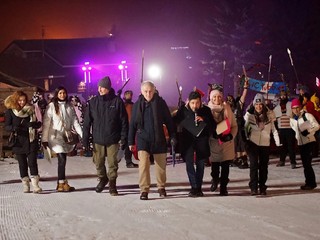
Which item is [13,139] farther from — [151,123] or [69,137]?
[151,123]

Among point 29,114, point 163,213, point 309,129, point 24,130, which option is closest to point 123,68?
point 29,114

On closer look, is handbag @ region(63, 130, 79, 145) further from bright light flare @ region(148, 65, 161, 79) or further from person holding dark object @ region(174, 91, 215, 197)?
bright light flare @ region(148, 65, 161, 79)

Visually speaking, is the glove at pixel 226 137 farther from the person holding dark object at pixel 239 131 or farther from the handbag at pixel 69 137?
the person holding dark object at pixel 239 131

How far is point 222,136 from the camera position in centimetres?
985

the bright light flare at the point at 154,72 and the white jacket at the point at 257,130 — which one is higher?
the bright light flare at the point at 154,72

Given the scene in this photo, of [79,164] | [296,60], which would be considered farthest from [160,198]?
[296,60]

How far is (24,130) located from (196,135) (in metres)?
3.35

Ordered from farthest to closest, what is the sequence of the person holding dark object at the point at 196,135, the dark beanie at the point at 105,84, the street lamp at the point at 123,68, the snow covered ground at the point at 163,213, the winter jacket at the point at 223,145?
the street lamp at the point at 123,68
the dark beanie at the point at 105,84
the winter jacket at the point at 223,145
the person holding dark object at the point at 196,135
the snow covered ground at the point at 163,213

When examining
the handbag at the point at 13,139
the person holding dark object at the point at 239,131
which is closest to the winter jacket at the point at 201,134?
the handbag at the point at 13,139

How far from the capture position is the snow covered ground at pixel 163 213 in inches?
263

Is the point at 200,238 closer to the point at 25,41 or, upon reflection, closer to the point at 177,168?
the point at 177,168

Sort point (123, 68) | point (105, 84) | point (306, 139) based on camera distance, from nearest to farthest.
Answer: point (105, 84) → point (306, 139) → point (123, 68)

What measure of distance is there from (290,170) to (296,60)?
1498 inches

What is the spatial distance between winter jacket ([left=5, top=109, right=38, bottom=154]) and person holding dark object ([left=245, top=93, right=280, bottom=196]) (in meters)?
4.07
